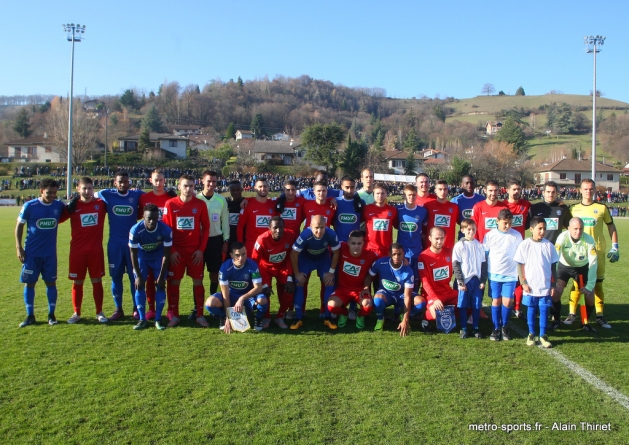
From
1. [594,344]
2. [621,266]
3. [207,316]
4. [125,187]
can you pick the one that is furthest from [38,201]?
[621,266]

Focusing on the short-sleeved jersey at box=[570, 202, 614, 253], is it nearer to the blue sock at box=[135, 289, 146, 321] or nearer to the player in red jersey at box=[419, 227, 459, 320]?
the player in red jersey at box=[419, 227, 459, 320]

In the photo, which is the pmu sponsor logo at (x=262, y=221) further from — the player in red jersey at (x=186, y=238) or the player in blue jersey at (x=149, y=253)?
the player in blue jersey at (x=149, y=253)

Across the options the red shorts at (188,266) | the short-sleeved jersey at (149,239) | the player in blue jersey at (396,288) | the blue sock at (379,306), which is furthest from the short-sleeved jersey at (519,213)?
the short-sleeved jersey at (149,239)

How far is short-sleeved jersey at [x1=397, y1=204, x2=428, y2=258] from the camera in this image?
6.62m

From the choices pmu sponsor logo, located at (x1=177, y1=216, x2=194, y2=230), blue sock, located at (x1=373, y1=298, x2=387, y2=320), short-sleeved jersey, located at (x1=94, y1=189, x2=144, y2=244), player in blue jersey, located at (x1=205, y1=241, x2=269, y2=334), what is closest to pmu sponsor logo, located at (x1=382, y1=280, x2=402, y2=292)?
blue sock, located at (x1=373, y1=298, x2=387, y2=320)

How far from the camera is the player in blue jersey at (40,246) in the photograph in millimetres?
6047

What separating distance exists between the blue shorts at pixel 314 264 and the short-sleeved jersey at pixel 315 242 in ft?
0.45

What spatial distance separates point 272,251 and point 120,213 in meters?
2.09

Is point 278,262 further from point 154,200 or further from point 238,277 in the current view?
point 154,200

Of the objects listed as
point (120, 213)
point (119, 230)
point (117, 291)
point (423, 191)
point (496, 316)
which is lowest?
point (496, 316)

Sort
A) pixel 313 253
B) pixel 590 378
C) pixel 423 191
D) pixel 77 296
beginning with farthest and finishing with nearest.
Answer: pixel 423 191
pixel 313 253
pixel 77 296
pixel 590 378

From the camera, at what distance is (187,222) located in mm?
6332

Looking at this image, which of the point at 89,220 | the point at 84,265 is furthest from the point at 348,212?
the point at 84,265

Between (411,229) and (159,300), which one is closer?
(159,300)
